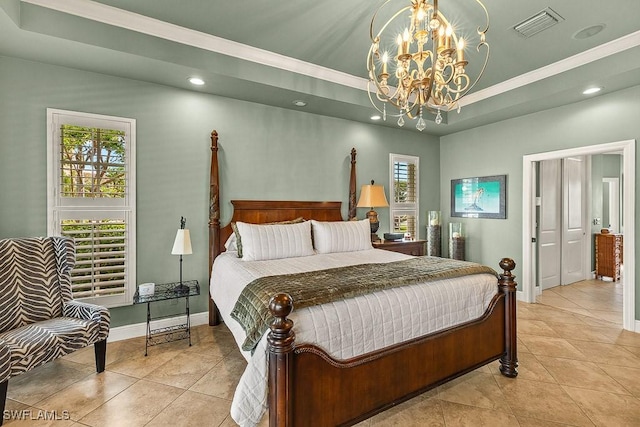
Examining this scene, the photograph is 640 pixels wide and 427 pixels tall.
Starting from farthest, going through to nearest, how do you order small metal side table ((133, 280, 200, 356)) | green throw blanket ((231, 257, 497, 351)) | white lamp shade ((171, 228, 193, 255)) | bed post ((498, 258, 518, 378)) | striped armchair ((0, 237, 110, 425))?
white lamp shade ((171, 228, 193, 255))
small metal side table ((133, 280, 200, 356))
bed post ((498, 258, 518, 378))
striped armchair ((0, 237, 110, 425))
green throw blanket ((231, 257, 497, 351))

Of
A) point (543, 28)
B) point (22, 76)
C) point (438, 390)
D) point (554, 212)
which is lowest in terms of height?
point (438, 390)

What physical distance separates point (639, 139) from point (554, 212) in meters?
1.85

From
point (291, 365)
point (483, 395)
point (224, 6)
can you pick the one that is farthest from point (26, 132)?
point (483, 395)

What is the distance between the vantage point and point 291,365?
4.95 feet

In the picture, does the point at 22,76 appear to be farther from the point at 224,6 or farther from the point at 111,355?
the point at 111,355

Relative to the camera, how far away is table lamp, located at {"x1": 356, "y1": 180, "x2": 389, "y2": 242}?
169 inches

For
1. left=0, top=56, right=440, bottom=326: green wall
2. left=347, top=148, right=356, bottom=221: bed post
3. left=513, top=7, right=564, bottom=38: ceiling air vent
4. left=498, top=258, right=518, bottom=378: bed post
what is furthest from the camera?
left=347, top=148, right=356, bottom=221: bed post

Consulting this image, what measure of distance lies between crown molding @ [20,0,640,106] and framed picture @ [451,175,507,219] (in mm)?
1343

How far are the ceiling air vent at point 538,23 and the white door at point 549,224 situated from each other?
2394 millimetres

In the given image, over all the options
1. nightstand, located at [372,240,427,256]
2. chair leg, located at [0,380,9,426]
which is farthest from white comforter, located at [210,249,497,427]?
nightstand, located at [372,240,427,256]

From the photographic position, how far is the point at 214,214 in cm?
351

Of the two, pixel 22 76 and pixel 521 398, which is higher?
pixel 22 76

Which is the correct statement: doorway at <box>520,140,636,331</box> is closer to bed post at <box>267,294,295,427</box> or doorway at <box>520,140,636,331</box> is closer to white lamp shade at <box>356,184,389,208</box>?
white lamp shade at <box>356,184,389,208</box>

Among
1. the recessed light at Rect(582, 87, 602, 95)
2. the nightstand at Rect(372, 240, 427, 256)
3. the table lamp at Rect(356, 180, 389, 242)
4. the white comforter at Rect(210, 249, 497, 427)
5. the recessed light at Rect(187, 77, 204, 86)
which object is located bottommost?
the white comforter at Rect(210, 249, 497, 427)
